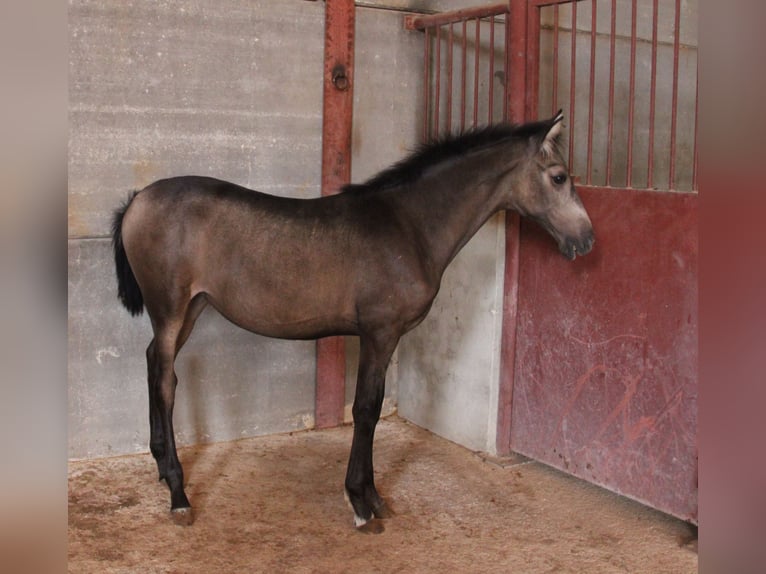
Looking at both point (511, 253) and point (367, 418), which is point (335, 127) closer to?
point (511, 253)

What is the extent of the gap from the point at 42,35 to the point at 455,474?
372 centimetres

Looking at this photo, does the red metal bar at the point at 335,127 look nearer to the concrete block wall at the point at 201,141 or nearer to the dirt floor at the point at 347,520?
the concrete block wall at the point at 201,141

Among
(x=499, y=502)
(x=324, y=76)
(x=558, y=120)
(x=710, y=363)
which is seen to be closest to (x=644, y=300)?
(x=558, y=120)

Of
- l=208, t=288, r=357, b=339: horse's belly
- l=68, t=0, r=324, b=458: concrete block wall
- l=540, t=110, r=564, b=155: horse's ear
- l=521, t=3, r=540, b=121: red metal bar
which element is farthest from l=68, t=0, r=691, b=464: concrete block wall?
l=208, t=288, r=357, b=339: horse's belly

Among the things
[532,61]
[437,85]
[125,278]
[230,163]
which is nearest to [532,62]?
[532,61]

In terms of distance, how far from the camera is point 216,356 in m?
4.24

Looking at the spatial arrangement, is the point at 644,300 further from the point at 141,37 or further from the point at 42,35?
the point at 42,35

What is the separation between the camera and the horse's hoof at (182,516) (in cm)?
330

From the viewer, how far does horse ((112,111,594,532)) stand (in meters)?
3.35

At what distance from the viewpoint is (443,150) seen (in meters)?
3.48

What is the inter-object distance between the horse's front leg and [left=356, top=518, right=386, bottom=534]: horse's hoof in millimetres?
31

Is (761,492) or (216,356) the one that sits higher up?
(761,492)

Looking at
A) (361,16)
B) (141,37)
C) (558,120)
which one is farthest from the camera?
(361,16)

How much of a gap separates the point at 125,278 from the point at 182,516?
1070 mm
